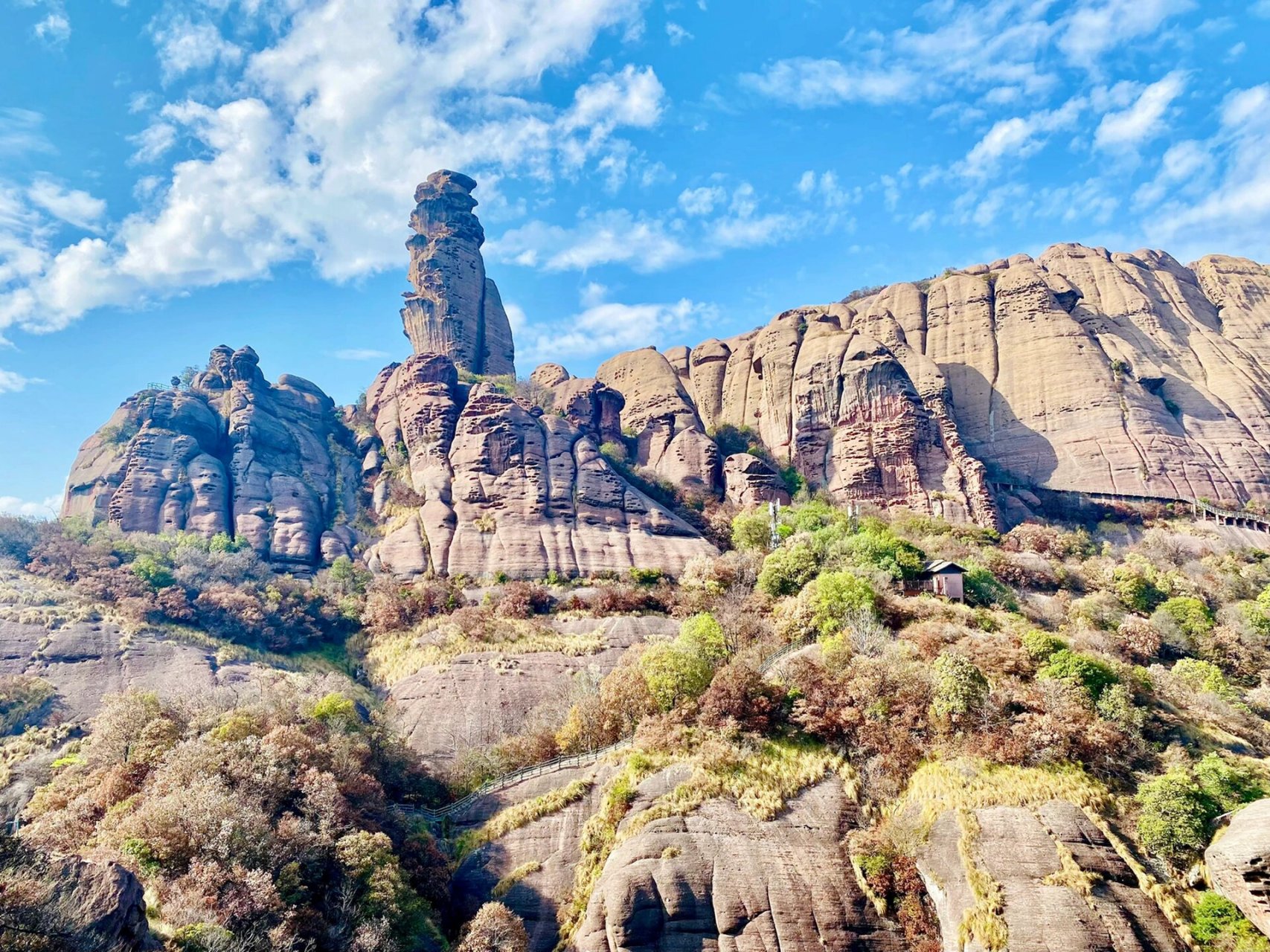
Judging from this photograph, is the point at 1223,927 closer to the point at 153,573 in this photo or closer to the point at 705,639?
the point at 705,639

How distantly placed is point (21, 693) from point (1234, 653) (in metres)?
61.2

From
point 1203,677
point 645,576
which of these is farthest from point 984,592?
point 645,576

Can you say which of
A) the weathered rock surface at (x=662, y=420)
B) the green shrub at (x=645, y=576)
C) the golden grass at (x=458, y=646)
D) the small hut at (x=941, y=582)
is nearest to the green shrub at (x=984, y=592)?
the small hut at (x=941, y=582)

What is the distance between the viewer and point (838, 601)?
129 feet

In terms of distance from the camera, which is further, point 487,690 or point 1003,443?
point 1003,443

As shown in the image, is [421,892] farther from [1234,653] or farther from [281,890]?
[1234,653]

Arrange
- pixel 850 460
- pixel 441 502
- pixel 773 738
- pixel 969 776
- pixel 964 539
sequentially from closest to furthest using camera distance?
pixel 969 776, pixel 773 738, pixel 964 539, pixel 441 502, pixel 850 460

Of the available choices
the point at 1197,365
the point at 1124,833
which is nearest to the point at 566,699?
the point at 1124,833

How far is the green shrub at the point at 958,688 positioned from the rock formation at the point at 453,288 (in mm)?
70998

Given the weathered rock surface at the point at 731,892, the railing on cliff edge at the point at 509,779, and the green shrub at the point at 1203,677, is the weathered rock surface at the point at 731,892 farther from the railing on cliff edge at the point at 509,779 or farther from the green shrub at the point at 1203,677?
the green shrub at the point at 1203,677

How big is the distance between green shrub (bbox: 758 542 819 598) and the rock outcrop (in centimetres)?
3588

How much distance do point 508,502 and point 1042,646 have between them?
40.0m

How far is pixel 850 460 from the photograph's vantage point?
2872 inches

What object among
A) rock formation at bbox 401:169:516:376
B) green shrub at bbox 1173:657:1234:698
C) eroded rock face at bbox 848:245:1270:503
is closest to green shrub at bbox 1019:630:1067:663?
green shrub at bbox 1173:657:1234:698
